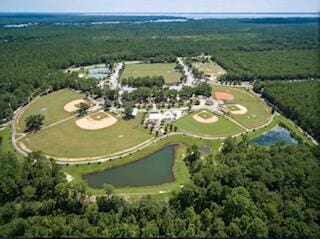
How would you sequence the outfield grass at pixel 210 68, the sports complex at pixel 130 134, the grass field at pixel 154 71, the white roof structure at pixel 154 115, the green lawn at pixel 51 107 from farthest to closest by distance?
1. the outfield grass at pixel 210 68
2. the grass field at pixel 154 71
3. the green lawn at pixel 51 107
4. the white roof structure at pixel 154 115
5. the sports complex at pixel 130 134

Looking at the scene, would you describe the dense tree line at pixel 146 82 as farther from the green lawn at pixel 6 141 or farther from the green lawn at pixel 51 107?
the green lawn at pixel 6 141

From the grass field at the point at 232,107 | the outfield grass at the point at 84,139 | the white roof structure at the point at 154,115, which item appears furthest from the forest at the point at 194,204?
the grass field at the point at 232,107

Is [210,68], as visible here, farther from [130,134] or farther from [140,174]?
[140,174]

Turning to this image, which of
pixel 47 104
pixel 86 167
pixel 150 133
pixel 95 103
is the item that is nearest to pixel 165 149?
pixel 150 133

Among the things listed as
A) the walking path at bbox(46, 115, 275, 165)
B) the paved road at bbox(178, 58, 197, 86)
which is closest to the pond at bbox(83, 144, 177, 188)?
the walking path at bbox(46, 115, 275, 165)

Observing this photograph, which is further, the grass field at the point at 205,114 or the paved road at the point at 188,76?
the paved road at the point at 188,76

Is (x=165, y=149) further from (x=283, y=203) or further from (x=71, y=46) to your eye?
(x=71, y=46)

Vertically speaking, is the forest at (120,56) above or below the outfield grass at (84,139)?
below

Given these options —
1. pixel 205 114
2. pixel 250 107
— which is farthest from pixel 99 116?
pixel 250 107
